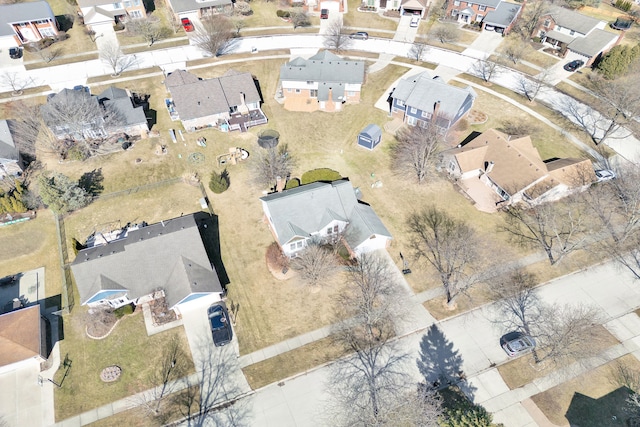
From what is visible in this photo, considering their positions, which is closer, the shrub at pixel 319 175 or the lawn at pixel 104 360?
the lawn at pixel 104 360

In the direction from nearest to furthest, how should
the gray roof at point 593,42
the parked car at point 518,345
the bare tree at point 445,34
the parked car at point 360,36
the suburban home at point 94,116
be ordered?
the parked car at point 518,345, the suburban home at point 94,116, the gray roof at point 593,42, the bare tree at point 445,34, the parked car at point 360,36

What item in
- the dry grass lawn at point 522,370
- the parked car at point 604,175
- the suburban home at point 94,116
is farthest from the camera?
the suburban home at point 94,116

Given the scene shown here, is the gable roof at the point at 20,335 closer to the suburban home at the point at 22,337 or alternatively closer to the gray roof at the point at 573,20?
the suburban home at the point at 22,337

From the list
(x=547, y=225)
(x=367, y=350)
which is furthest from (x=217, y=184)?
(x=547, y=225)

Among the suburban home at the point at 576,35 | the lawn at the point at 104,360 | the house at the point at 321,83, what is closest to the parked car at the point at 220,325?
the lawn at the point at 104,360

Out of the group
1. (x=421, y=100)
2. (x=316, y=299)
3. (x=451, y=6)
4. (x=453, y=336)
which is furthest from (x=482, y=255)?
(x=451, y=6)

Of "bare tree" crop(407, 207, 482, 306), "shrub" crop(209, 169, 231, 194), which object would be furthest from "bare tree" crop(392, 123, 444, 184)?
"shrub" crop(209, 169, 231, 194)
